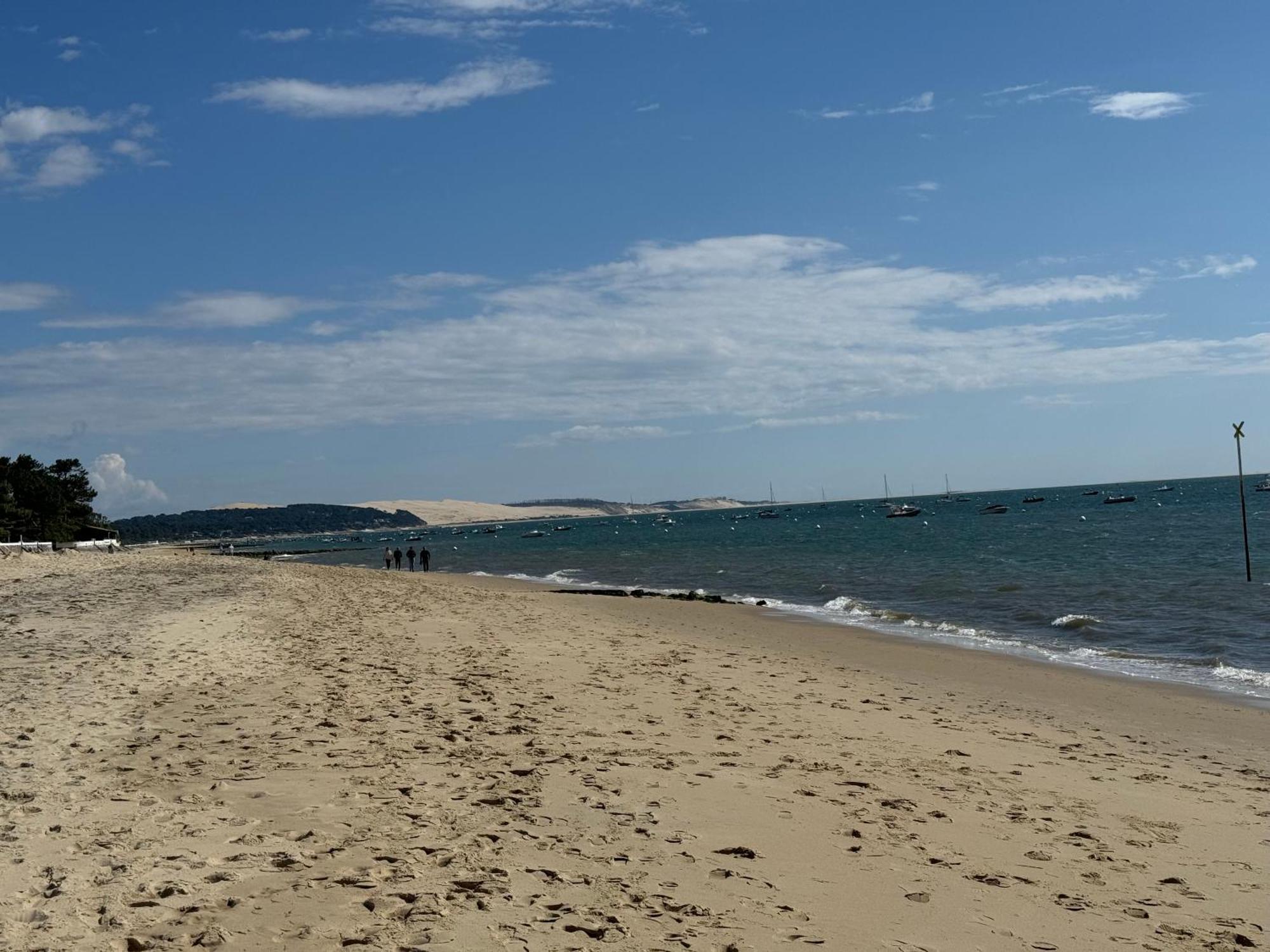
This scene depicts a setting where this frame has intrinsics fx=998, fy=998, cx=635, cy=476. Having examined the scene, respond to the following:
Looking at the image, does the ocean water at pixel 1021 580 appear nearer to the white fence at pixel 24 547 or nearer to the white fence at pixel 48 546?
the white fence at pixel 48 546

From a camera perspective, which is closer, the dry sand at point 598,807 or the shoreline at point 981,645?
the dry sand at point 598,807

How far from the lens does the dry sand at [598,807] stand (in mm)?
5137

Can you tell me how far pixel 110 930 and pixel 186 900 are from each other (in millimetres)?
427

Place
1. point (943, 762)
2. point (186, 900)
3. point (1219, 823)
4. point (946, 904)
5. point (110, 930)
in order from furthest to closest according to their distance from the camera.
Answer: point (943, 762), point (1219, 823), point (946, 904), point (186, 900), point (110, 930)

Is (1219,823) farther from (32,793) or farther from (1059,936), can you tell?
(32,793)

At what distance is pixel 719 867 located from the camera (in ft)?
19.5

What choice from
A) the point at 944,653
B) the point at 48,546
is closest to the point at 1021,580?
the point at 944,653

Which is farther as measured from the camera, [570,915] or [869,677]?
[869,677]

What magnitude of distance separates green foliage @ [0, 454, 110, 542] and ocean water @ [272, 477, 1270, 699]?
21.1 m

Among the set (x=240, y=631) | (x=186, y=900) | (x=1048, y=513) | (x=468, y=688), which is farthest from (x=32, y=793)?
(x=1048, y=513)

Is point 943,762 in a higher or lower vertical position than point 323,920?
lower

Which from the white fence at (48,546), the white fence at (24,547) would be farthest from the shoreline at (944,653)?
the white fence at (48,546)

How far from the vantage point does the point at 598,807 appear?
7.09 m

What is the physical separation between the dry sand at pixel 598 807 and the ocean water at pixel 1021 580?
5023 mm
